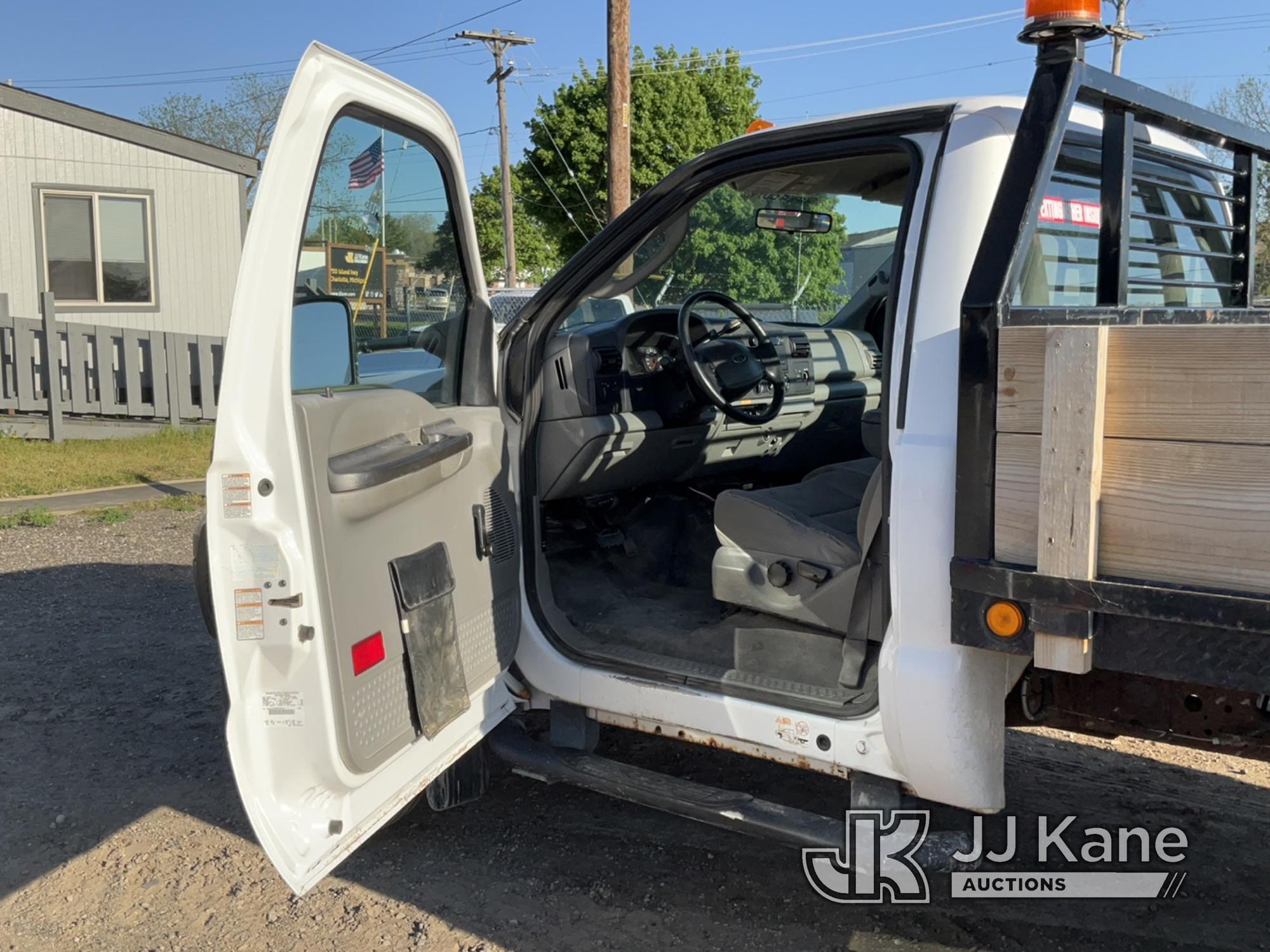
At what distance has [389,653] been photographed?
263 cm

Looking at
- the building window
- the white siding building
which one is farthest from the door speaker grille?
the building window

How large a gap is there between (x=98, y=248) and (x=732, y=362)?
40.6 ft

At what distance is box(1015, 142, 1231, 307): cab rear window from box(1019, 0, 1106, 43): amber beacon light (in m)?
0.28

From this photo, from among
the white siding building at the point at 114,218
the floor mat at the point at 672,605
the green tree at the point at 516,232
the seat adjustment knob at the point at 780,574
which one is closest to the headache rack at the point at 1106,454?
the floor mat at the point at 672,605

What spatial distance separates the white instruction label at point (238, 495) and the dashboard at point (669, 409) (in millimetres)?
1346

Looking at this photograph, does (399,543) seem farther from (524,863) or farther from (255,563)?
(524,863)

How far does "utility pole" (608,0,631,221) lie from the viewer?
1300 cm

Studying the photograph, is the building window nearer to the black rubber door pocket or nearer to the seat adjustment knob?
the black rubber door pocket

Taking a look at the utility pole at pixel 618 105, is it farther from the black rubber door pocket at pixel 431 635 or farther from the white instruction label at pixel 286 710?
the white instruction label at pixel 286 710

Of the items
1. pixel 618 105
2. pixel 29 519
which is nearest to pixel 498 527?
pixel 29 519

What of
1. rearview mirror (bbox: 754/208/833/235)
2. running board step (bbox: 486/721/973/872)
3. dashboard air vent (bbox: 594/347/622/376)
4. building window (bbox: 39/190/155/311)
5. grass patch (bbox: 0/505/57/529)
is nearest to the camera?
running board step (bbox: 486/721/973/872)

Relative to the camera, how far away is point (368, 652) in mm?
2547

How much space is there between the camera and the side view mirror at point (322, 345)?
98.9 inches

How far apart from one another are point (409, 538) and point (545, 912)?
1.11 metres
